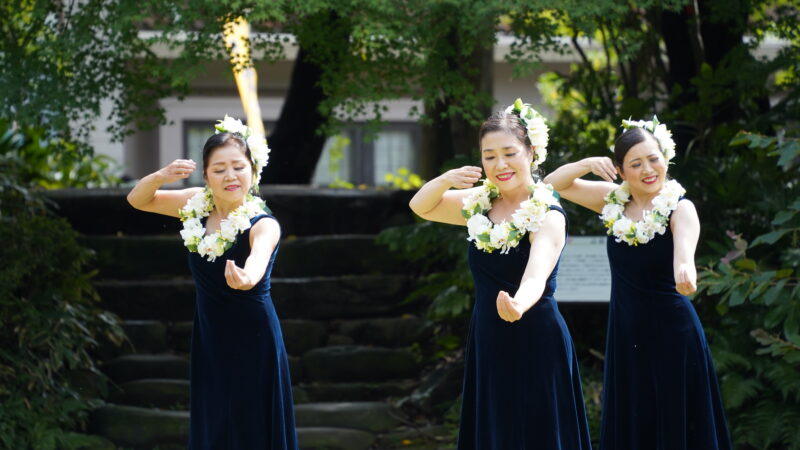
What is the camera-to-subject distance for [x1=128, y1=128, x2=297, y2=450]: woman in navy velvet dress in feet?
Answer: 13.6

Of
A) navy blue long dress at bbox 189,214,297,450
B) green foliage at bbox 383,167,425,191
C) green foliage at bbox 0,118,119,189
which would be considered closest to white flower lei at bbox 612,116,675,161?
navy blue long dress at bbox 189,214,297,450

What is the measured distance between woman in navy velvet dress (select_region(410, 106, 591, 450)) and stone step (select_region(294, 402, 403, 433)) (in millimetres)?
2772

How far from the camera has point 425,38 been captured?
6.22m

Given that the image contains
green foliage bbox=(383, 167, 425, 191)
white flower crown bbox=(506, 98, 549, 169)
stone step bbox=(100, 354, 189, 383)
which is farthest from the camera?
green foliage bbox=(383, 167, 425, 191)

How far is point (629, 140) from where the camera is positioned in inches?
172

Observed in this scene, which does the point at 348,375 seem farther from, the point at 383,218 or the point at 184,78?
the point at 184,78

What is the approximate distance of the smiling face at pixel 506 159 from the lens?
158 inches

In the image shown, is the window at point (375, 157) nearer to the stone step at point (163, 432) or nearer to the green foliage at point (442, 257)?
the green foliage at point (442, 257)

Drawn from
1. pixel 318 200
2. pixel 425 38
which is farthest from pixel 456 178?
pixel 318 200

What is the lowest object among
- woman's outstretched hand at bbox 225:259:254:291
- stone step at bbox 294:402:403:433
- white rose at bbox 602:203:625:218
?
stone step at bbox 294:402:403:433

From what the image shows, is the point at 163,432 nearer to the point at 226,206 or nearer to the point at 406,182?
the point at 226,206

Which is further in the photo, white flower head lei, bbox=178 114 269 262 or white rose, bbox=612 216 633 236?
white rose, bbox=612 216 633 236

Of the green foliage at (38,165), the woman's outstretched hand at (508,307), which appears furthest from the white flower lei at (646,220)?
the green foliage at (38,165)

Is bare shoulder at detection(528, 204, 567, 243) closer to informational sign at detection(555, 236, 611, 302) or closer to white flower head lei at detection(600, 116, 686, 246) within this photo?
white flower head lei at detection(600, 116, 686, 246)
